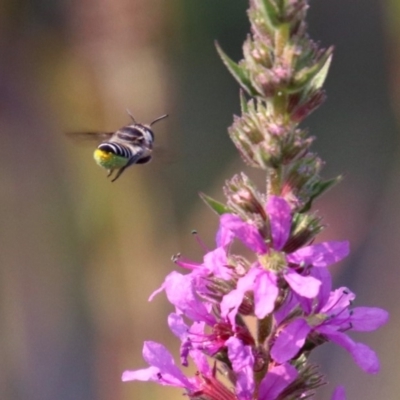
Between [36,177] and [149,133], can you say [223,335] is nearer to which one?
[149,133]

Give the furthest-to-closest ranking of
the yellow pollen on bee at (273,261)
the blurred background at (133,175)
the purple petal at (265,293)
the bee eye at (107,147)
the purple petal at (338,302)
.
Result: the blurred background at (133,175) → the bee eye at (107,147) → the purple petal at (338,302) → the yellow pollen on bee at (273,261) → the purple petal at (265,293)

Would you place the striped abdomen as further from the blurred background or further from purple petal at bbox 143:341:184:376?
the blurred background

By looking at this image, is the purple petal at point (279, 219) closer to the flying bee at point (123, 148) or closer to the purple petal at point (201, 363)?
the purple petal at point (201, 363)

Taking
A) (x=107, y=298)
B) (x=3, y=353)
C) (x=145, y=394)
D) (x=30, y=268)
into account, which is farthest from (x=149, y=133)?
(x=30, y=268)

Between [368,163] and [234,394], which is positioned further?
[368,163]

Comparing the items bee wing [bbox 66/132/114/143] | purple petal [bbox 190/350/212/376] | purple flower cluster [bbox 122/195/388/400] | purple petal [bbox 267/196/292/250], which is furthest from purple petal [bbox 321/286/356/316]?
bee wing [bbox 66/132/114/143]

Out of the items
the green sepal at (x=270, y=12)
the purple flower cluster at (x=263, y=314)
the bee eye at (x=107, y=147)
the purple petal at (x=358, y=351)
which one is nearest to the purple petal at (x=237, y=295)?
the purple flower cluster at (x=263, y=314)

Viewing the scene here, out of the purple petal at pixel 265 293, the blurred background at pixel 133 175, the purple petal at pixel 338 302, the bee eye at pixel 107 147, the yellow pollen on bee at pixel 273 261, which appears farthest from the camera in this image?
the blurred background at pixel 133 175
